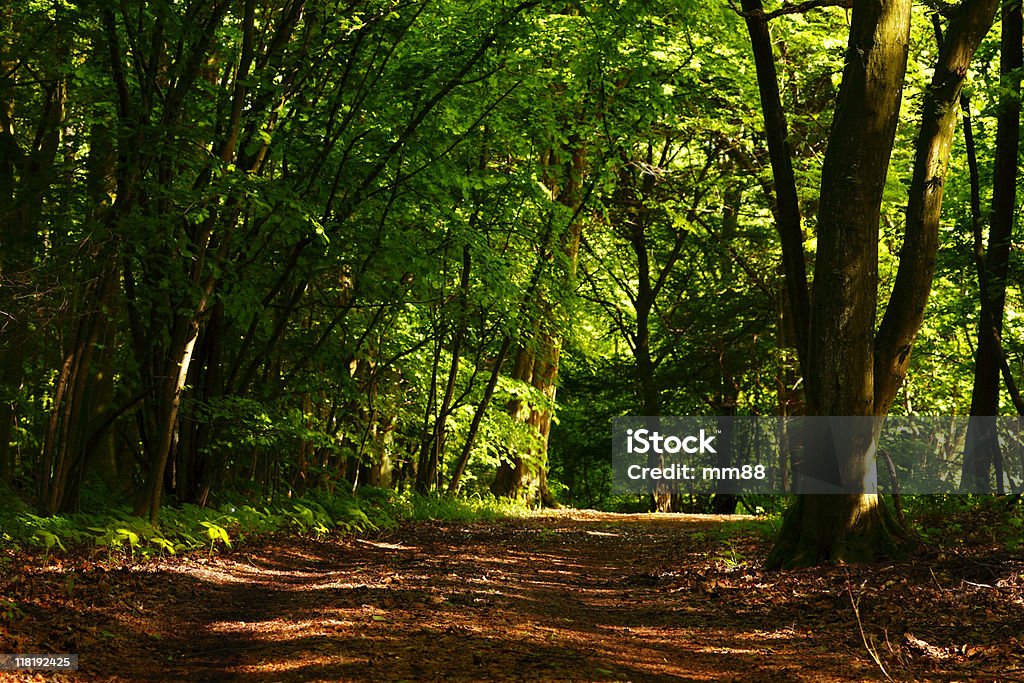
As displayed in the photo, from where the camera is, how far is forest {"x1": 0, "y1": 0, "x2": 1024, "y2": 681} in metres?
5.74

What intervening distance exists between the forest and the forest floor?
0.12ft

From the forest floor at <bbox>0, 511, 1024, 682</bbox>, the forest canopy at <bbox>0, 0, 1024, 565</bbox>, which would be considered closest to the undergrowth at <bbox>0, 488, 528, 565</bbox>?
the forest floor at <bbox>0, 511, 1024, 682</bbox>

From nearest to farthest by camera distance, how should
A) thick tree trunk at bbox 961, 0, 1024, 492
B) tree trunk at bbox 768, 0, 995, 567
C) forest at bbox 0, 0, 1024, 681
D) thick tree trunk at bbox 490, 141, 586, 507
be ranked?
1. forest at bbox 0, 0, 1024, 681
2. tree trunk at bbox 768, 0, 995, 567
3. thick tree trunk at bbox 961, 0, 1024, 492
4. thick tree trunk at bbox 490, 141, 586, 507

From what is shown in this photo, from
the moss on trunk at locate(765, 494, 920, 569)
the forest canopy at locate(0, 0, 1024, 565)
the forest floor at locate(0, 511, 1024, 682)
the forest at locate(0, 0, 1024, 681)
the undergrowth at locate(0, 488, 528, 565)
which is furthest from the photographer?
the forest canopy at locate(0, 0, 1024, 565)

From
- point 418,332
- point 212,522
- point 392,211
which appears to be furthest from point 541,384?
point 212,522

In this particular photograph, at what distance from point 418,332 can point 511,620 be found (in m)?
11.3

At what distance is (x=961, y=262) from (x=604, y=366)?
17.3 m

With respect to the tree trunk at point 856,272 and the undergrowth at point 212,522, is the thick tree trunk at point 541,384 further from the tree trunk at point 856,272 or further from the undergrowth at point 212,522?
the tree trunk at point 856,272

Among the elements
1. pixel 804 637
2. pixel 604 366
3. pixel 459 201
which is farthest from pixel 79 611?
pixel 604 366

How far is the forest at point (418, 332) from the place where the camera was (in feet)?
18.8

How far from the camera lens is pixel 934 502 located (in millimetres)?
11125

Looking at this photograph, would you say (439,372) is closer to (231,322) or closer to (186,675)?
(231,322)

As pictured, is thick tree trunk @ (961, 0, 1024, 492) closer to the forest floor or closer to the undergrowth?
the forest floor

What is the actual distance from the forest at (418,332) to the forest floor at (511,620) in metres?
0.04
